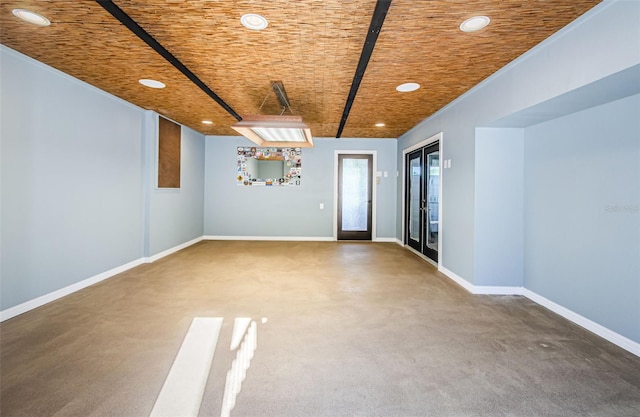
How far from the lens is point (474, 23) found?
2.16 m

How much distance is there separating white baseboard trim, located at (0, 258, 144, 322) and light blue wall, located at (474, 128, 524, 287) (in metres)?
4.90

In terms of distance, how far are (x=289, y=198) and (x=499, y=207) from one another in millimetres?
4704

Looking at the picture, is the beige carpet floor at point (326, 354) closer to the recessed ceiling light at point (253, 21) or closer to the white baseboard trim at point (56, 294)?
the white baseboard trim at point (56, 294)

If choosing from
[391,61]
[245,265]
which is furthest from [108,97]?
[391,61]

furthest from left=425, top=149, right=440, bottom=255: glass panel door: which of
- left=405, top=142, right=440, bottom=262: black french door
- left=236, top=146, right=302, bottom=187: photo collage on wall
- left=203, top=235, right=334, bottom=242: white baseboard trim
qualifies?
left=236, top=146, right=302, bottom=187: photo collage on wall

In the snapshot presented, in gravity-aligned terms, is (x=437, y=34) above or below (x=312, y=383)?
above

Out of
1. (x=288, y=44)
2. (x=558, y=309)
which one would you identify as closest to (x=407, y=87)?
(x=288, y=44)

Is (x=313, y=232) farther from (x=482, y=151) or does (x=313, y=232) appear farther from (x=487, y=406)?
(x=487, y=406)

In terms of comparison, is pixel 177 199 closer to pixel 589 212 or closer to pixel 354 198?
pixel 354 198

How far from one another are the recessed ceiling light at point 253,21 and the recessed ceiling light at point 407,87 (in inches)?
73.9

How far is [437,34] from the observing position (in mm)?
2326

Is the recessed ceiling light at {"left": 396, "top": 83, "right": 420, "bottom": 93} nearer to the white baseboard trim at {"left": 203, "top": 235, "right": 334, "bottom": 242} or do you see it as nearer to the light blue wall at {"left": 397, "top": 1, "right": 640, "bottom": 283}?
the light blue wall at {"left": 397, "top": 1, "right": 640, "bottom": 283}

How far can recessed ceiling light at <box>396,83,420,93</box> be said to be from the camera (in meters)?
3.42

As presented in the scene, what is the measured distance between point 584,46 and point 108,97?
5190 mm
